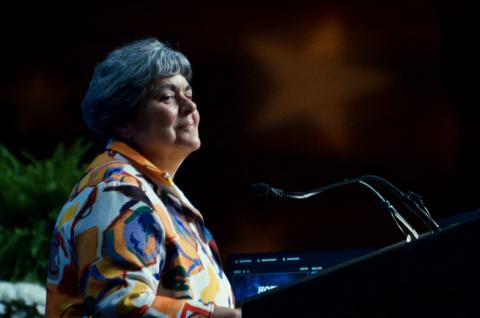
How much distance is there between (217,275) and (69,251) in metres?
0.26

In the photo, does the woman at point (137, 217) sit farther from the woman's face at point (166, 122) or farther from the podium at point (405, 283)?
the podium at point (405, 283)

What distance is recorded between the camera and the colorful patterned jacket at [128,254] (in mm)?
1185

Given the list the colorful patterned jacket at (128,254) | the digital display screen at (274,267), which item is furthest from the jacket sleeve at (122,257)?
the digital display screen at (274,267)

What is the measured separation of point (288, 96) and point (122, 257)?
2.51 metres

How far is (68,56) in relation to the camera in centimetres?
366

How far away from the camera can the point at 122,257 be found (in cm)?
120

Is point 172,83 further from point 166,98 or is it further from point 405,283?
point 405,283

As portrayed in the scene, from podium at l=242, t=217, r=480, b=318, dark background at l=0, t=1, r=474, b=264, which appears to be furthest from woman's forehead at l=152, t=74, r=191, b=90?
dark background at l=0, t=1, r=474, b=264

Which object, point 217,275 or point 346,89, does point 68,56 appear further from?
point 217,275

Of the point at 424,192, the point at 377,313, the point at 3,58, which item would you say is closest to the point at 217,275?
the point at 377,313

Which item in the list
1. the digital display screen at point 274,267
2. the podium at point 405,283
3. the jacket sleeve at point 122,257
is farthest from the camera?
the digital display screen at point 274,267

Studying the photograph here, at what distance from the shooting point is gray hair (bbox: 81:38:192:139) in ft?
5.15

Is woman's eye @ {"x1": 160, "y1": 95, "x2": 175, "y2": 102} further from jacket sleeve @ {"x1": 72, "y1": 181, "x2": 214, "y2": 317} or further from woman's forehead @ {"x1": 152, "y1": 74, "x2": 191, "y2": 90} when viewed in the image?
jacket sleeve @ {"x1": 72, "y1": 181, "x2": 214, "y2": 317}

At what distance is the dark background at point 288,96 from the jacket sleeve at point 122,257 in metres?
2.24
